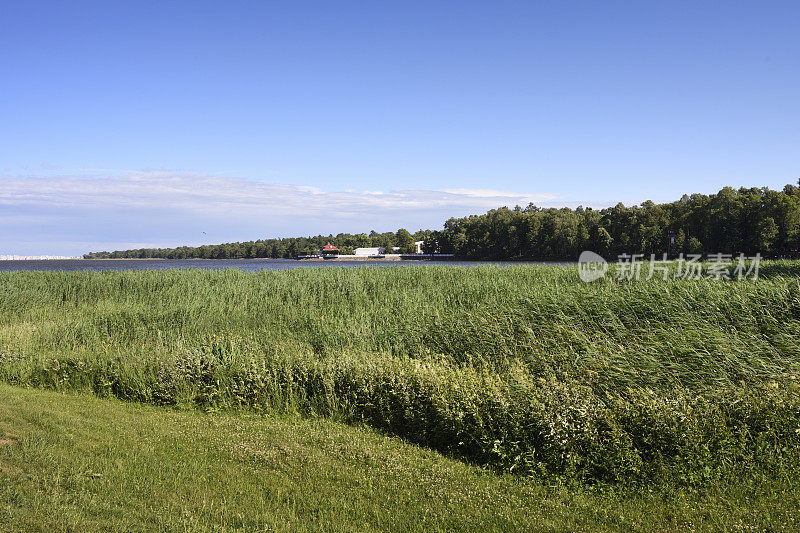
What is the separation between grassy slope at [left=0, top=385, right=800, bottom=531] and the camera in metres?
5.10

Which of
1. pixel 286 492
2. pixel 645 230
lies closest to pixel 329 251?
pixel 645 230

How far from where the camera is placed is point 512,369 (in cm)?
884

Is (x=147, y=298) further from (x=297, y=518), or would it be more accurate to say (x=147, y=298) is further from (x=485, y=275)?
(x=297, y=518)

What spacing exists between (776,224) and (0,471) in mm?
77150

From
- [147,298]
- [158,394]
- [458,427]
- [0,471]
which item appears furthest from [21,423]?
[147,298]

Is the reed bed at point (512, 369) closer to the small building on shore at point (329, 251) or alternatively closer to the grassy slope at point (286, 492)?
the grassy slope at point (286, 492)

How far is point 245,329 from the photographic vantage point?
13.7m

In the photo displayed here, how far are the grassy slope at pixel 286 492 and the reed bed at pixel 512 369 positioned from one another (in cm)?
62

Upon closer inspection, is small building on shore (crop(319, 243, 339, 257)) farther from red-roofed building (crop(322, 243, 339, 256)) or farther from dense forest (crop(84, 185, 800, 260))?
dense forest (crop(84, 185, 800, 260))

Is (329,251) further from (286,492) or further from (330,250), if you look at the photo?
(286,492)

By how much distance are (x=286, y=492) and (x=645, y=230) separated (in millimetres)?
85185

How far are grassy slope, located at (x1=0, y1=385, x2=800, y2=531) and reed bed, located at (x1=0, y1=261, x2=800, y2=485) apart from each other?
2.03 feet

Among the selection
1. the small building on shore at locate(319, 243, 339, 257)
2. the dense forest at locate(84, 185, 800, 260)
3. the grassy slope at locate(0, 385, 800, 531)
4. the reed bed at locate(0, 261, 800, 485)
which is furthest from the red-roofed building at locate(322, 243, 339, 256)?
the grassy slope at locate(0, 385, 800, 531)

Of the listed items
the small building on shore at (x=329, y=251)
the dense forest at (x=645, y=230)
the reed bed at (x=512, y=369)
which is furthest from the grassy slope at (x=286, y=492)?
the small building on shore at (x=329, y=251)
